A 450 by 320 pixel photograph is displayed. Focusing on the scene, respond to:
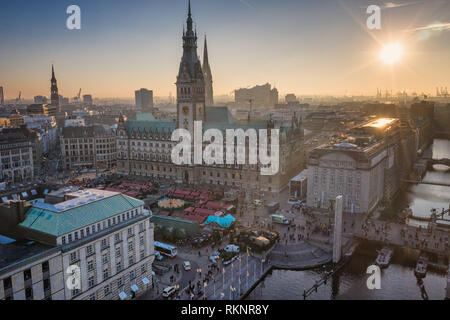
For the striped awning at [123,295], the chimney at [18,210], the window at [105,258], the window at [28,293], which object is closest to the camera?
the window at [28,293]

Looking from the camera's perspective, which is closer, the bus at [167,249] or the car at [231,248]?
the bus at [167,249]

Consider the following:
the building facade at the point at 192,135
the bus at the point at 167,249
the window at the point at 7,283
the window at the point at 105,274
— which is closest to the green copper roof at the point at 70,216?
the window at the point at 105,274

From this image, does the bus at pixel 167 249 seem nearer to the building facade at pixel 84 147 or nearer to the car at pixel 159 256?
the car at pixel 159 256

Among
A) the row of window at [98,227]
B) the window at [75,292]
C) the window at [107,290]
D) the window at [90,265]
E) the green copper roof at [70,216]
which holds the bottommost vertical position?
the window at [107,290]

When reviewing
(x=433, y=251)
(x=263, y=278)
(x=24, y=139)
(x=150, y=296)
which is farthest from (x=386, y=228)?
(x=24, y=139)

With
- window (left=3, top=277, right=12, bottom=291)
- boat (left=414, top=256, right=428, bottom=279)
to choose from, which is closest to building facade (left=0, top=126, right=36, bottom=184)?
window (left=3, top=277, right=12, bottom=291)

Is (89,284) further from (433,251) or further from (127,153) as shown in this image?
(127,153)

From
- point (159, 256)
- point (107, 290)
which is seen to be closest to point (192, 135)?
point (159, 256)
